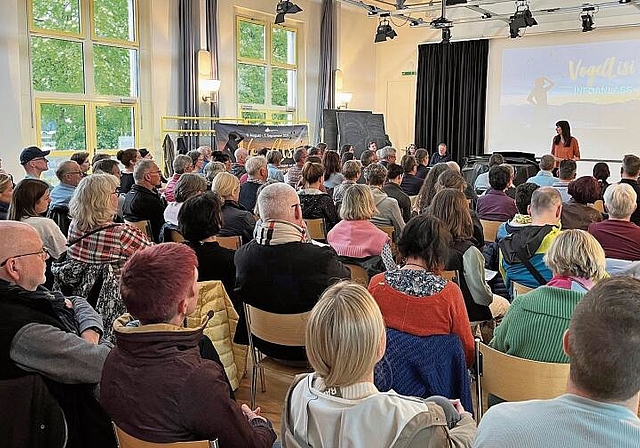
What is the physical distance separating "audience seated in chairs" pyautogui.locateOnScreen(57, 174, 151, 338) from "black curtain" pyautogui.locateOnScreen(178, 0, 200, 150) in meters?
7.77

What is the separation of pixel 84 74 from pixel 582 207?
26.7 feet

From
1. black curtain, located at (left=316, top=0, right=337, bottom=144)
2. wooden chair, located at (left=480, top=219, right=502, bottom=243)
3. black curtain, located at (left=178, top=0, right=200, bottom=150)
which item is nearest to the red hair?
wooden chair, located at (left=480, top=219, right=502, bottom=243)

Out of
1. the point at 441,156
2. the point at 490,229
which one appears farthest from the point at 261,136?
the point at 490,229

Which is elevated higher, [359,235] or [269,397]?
[359,235]

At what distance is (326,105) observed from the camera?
46.5 ft

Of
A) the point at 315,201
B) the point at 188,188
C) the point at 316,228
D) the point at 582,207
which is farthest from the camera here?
the point at 315,201

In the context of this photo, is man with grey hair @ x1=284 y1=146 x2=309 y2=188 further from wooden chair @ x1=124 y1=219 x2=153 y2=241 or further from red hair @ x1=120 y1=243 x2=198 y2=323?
red hair @ x1=120 y1=243 x2=198 y2=323

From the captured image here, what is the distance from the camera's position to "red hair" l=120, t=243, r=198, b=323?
1787 millimetres

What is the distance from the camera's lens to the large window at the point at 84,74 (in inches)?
365

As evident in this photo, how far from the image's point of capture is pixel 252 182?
6.31 meters

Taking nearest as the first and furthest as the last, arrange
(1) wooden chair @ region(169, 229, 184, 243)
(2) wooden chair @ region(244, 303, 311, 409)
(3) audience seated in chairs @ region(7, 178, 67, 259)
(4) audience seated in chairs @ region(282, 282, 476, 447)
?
(4) audience seated in chairs @ region(282, 282, 476, 447)
(2) wooden chair @ region(244, 303, 311, 409)
(3) audience seated in chairs @ region(7, 178, 67, 259)
(1) wooden chair @ region(169, 229, 184, 243)

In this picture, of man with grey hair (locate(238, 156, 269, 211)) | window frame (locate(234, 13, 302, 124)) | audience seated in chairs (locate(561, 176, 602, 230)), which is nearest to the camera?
audience seated in chairs (locate(561, 176, 602, 230))

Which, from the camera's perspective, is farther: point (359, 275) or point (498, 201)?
point (498, 201)

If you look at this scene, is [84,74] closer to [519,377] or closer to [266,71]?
[266,71]
